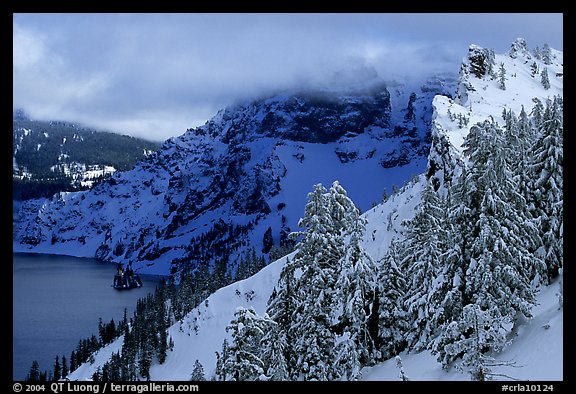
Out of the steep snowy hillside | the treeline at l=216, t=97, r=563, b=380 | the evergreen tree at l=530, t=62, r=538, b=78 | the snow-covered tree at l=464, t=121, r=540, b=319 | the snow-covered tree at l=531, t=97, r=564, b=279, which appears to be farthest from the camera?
the evergreen tree at l=530, t=62, r=538, b=78

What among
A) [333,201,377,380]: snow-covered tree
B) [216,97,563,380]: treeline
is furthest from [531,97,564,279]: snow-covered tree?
[333,201,377,380]: snow-covered tree

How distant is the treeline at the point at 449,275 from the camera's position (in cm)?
1902

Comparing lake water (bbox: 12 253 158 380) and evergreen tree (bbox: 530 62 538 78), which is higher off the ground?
evergreen tree (bbox: 530 62 538 78)

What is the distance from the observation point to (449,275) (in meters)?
22.2

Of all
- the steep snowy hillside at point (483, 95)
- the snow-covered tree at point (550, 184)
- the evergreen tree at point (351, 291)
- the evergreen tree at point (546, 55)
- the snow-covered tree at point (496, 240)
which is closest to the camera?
the snow-covered tree at point (496, 240)

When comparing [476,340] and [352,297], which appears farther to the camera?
[352,297]

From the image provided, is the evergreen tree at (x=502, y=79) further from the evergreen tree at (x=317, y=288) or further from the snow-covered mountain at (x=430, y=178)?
the evergreen tree at (x=317, y=288)

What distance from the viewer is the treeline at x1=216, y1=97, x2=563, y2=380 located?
19016mm

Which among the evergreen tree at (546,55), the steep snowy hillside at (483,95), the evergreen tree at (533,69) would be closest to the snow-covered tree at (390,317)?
the steep snowy hillside at (483,95)

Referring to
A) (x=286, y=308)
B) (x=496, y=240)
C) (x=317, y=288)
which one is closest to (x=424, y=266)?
(x=496, y=240)

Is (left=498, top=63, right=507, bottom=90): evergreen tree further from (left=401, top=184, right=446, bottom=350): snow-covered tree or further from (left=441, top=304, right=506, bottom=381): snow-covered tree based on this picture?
(left=441, top=304, right=506, bottom=381): snow-covered tree

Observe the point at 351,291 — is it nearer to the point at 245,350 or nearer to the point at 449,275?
the point at 449,275

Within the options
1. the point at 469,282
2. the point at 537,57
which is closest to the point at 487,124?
the point at 469,282
